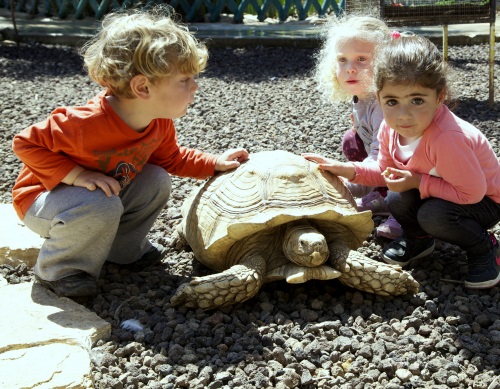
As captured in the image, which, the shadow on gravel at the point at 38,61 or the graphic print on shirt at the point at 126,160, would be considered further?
the shadow on gravel at the point at 38,61

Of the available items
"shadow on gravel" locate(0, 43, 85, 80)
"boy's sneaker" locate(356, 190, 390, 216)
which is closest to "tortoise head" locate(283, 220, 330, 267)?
"boy's sneaker" locate(356, 190, 390, 216)

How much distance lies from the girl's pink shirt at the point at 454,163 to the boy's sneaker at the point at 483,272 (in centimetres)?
29

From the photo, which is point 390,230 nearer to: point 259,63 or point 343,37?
point 343,37

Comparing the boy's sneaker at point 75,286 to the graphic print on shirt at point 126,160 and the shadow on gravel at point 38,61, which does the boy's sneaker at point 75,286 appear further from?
the shadow on gravel at point 38,61

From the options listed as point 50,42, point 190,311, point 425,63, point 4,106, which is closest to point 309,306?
point 190,311

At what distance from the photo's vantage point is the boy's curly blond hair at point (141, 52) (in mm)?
3037

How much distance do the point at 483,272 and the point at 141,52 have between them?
73.2 inches

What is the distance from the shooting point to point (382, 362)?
269cm

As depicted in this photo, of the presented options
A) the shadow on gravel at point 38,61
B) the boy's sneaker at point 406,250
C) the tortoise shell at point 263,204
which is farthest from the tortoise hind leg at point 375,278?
the shadow on gravel at point 38,61

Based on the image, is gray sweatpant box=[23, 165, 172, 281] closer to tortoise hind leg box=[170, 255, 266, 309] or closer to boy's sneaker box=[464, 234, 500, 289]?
tortoise hind leg box=[170, 255, 266, 309]

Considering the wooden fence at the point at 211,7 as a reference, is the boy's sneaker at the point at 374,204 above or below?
below

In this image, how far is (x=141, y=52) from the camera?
9.96ft

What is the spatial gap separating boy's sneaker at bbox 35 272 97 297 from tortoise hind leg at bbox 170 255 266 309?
15.3 inches

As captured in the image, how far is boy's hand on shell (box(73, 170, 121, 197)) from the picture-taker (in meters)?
3.12
